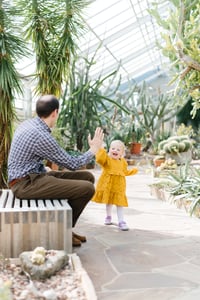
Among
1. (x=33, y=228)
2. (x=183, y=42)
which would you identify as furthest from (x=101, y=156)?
(x=183, y=42)

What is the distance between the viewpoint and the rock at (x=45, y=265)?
7.14 ft

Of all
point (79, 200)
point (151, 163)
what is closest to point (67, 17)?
point (79, 200)

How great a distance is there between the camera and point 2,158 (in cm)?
452

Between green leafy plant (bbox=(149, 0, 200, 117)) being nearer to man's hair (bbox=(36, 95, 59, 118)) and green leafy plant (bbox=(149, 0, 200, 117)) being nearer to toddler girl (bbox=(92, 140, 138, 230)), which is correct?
toddler girl (bbox=(92, 140, 138, 230))

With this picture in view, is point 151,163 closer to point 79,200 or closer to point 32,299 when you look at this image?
point 79,200

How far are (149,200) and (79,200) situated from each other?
8.68ft

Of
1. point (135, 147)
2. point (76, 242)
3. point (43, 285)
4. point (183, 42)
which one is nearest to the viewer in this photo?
point (43, 285)

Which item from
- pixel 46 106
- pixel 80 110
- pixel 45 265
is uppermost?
pixel 80 110

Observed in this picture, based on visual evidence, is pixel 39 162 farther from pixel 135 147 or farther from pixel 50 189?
pixel 135 147

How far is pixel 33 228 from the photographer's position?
2.58 meters

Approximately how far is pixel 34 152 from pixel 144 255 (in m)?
1.08

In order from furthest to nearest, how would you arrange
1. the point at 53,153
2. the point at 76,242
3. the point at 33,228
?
the point at 76,242
the point at 53,153
the point at 33,228

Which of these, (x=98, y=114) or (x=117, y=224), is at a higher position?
(x=98, y=114)

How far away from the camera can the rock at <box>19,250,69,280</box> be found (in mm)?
2176
